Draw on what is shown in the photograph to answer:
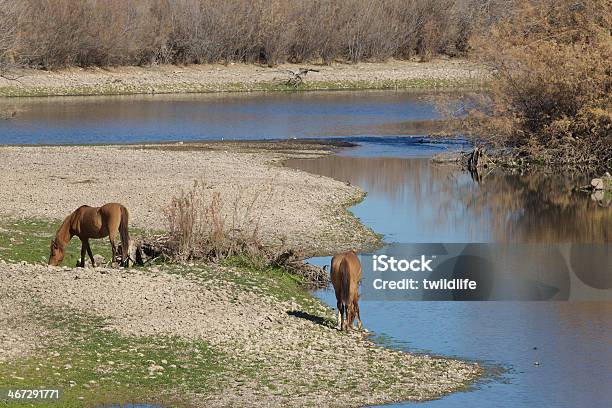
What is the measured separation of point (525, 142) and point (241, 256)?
19.6m

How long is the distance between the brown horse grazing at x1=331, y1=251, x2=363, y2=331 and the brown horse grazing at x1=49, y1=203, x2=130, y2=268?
3859mm

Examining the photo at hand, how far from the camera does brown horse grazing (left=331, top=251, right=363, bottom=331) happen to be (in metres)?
14.7

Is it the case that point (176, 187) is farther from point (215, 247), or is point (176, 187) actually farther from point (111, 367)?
point (111, 367)

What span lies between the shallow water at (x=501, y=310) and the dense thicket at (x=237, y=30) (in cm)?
3837

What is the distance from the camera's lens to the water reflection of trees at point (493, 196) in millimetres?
25188

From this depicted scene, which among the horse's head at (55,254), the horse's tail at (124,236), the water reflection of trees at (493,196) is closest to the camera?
the horse's tail at (124,236)

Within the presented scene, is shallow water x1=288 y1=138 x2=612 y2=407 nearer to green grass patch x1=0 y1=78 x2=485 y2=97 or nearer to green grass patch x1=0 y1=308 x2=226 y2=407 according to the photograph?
green grass patch x1=0 y1=308 x2=226 y2=407

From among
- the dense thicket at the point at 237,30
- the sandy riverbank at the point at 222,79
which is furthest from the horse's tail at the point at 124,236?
the dense thicket at the point at 237,30

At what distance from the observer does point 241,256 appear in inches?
732

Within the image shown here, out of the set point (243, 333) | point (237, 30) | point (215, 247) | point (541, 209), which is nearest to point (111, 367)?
point (243, 333)

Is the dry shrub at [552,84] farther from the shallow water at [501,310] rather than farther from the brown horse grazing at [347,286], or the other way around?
the brown horse grazing at [347,286]

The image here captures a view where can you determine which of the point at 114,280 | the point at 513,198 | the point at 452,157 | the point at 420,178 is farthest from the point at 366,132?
the point at 114,280

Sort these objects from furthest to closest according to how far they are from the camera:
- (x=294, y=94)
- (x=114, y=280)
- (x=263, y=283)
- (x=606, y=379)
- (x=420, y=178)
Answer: (x=294, y=94) → (x=420, y=178) → (x=263, y=283) → (x=114, y=280) → (x=606, y=379)

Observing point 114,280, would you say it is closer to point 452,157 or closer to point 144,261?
point 144,261
